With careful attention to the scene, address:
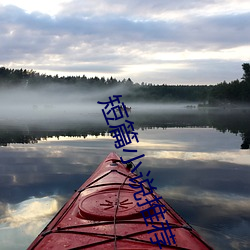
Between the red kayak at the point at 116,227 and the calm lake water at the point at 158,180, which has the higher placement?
the red kayak at the point at 116,227

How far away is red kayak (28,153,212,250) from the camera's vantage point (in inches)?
180

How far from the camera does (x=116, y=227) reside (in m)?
5.02

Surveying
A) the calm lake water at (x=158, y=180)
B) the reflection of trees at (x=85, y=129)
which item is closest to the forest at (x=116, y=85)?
the reflection of trees at (x=85, y=129)

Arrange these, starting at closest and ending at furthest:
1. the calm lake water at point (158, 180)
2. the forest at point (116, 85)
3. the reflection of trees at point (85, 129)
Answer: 1. the calm lake water at point (158, 180)
2. the reflection of trees at point (85, 129)
3. the forest at point (116, 85)

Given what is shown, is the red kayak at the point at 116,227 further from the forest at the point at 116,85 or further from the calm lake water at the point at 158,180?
the forest at the point at 116,85

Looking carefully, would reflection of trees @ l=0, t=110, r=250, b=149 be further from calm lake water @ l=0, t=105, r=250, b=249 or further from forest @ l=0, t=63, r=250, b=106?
forest @ l=0, t=63, r=250, b=106

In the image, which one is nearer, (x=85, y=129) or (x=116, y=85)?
(x=85, y=129)

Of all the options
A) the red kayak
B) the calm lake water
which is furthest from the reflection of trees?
the red kayak

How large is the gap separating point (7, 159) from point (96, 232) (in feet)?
39.1

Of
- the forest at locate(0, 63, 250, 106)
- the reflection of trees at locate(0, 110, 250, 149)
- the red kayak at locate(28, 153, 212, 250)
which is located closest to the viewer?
the red kayak at locate(28, 153, 212, 250)

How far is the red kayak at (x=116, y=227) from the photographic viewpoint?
457 centimetres

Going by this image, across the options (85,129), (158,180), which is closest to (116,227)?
(158,180)

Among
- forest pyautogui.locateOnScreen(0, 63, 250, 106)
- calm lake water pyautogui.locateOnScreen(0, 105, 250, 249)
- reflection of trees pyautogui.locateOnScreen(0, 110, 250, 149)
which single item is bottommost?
calm lake water pyautogui.locateOnScreen(0, 105, 250, 249)

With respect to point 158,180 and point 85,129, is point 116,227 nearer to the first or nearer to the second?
point 158,180
